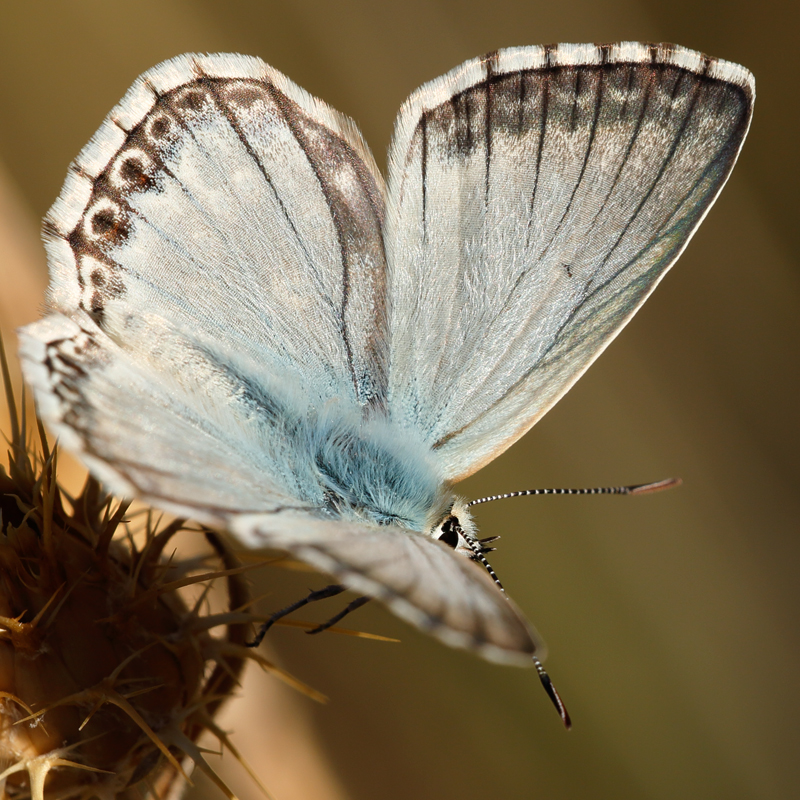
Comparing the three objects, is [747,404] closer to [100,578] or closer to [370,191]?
[370,191]

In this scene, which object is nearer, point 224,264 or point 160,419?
point 160,419

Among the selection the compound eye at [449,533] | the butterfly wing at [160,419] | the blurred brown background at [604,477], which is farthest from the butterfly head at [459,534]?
the blurred brown background at [604,477]

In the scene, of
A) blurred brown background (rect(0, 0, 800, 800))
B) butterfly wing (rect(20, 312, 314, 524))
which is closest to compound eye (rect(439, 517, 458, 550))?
butterfly wing (rect(20, 312, 314, 524))

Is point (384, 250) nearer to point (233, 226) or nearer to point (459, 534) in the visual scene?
point (233, 226)

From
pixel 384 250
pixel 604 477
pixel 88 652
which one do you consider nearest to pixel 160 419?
pixel 88 652

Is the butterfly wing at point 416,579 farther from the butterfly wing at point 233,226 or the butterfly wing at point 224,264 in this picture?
the butterfly wing at point 233,226
